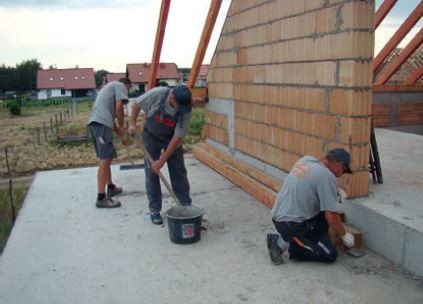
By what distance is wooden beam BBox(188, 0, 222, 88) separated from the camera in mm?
A: 5009

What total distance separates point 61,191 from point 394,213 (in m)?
3.57

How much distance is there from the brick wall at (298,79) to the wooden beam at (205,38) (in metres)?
0.17

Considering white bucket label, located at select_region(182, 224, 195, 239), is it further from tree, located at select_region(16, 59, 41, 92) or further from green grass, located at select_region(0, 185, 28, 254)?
tree, located at select_region(16, 59, 41, 92)

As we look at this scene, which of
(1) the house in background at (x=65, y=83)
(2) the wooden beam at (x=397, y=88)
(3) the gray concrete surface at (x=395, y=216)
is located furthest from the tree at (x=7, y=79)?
(3) the gray concrete surface at (x=395, y=216)

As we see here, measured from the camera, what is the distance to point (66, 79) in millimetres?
47094

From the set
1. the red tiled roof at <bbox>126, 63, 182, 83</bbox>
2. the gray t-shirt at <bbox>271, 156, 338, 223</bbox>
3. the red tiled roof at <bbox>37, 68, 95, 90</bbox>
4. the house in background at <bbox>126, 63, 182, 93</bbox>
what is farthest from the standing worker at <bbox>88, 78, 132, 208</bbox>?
the red tiled roof at <bbox>37, 68, 95, 90</bbox>

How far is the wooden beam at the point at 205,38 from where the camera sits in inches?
197

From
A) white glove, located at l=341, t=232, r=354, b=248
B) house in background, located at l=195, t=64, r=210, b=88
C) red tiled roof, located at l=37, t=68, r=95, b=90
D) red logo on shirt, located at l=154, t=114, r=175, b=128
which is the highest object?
red tiled roof, located at l=37, t=68, r=95, b=90

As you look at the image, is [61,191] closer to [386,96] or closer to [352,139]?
[352,139]

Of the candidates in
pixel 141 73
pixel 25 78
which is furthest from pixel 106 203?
pixel 25 78

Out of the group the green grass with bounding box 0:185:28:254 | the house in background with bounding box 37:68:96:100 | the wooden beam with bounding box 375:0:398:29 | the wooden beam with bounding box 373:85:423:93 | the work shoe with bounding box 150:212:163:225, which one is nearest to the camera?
the work shoe with bounding box 150:212:163:225

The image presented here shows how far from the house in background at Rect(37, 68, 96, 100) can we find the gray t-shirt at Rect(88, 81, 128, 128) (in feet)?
143

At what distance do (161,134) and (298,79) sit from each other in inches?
50.3

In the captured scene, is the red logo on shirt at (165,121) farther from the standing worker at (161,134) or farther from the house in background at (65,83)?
the house in background at (65,83)
